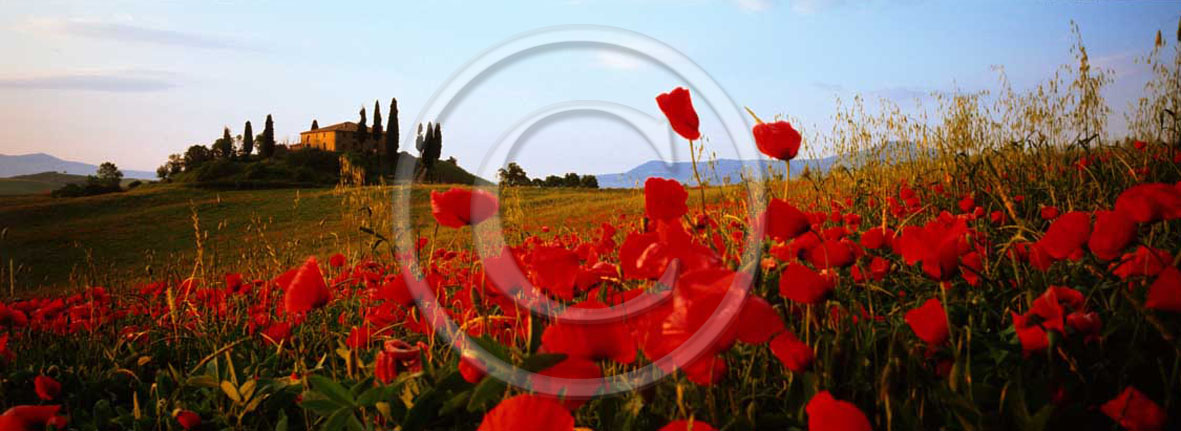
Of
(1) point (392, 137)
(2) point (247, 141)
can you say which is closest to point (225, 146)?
(2) point (247, 141)

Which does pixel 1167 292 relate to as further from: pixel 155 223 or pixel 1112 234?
pixel 155 223

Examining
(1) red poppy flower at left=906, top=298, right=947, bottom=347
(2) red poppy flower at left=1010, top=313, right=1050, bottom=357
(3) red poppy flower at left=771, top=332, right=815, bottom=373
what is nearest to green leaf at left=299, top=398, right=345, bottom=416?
(3) red poppy flower at left=771, top=332, right=815, bottom=373

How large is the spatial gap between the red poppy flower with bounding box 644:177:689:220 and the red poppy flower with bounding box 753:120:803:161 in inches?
16.8

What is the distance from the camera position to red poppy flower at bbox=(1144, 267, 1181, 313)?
38.2 inches

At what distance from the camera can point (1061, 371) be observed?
3.70 ft

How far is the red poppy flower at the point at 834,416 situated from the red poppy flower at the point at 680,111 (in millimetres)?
657

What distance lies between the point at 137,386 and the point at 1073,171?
5.14 m

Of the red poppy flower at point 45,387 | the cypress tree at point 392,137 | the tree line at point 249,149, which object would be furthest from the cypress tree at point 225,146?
the red poppy flower at point 45,387

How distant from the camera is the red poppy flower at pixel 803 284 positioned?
1.05 meters

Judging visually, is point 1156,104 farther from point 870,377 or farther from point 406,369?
point 406,369

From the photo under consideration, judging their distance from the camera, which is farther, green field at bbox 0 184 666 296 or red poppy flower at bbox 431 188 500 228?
green field at bbox 0 184 666 296

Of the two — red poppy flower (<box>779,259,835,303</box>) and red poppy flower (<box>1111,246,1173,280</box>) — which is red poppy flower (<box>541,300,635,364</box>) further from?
red poppy flower (<box>1111,246,1173,280</box>)

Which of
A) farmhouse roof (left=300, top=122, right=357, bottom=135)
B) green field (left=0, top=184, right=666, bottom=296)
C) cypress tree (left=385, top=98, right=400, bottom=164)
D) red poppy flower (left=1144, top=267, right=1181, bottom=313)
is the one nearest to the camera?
red poppy flower (left=1144, top=267, right=1181, bottom=313)

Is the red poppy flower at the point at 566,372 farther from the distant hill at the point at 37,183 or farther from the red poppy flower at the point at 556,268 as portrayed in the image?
the distant hill at the point at 37,183
